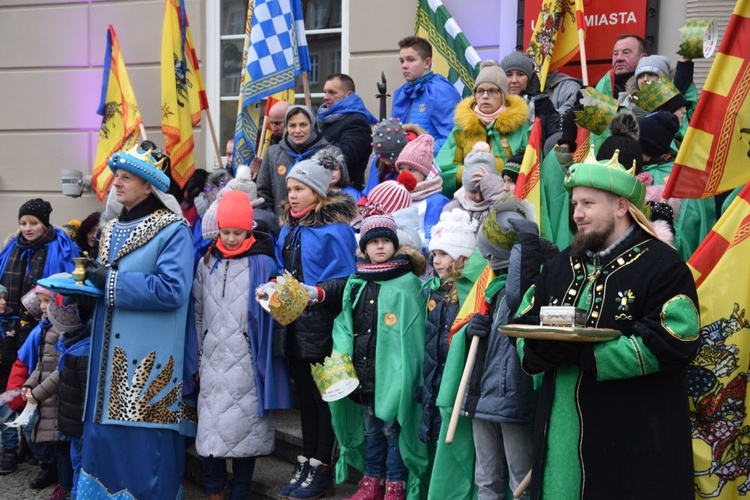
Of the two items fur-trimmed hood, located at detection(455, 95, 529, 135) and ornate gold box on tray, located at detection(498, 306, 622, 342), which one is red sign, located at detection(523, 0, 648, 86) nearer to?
fur-trimmed hood, located at detection(455, 95, 529, 135)

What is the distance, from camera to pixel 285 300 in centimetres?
562

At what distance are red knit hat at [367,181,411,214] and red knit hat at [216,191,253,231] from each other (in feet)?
2.45

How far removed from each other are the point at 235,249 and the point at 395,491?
1.73 meters

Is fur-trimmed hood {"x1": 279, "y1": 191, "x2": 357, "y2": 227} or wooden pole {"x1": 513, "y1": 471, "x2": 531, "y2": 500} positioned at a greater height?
fur-trimmed hood {"x1": 279, "y1": 191, "x2": 357, "y2": 227}

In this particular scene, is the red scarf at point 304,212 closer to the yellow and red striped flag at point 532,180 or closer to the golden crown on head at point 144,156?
the golden crown on head at point 144,156

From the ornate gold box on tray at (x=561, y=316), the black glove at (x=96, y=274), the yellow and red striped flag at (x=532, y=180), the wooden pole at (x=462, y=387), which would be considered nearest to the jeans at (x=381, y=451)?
the wooden pole at (x=462, y=387)

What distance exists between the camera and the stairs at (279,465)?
6337mm

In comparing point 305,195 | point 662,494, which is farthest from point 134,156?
point 662,494

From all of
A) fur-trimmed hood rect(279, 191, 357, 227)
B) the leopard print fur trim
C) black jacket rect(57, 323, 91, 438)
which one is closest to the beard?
fur-trimmed hood rect(279, 191, 357, 227)

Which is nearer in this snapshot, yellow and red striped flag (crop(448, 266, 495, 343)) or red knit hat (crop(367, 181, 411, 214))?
yellow and red striped flag (crop(448, 266, 495, 343))

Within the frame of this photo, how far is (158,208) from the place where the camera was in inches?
242

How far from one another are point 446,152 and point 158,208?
6.76ft

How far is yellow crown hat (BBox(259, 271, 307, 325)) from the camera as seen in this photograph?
560 centimetres

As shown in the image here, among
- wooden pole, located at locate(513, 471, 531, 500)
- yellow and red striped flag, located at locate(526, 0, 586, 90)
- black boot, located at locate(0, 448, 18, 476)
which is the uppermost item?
yellow and red striped flag, located at locate(526, 0, 586, 90)
